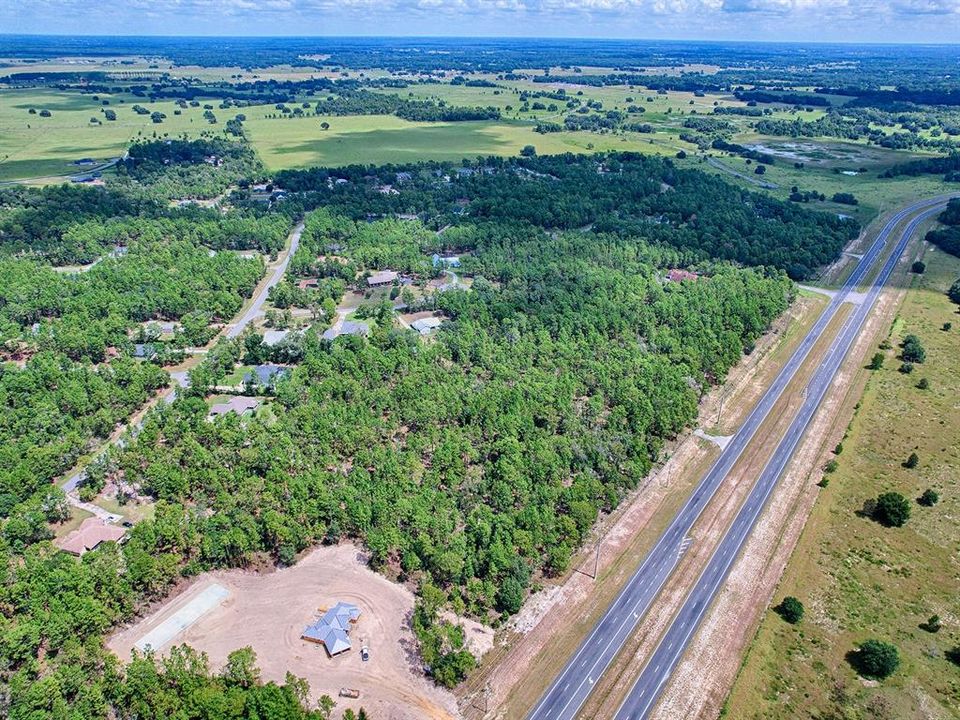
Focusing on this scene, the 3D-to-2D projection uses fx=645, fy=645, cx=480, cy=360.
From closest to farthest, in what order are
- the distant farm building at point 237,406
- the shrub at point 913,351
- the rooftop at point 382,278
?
the distant farm building at point 237,406 → the shrub at point 913,351 → the rooftop at point 382,278

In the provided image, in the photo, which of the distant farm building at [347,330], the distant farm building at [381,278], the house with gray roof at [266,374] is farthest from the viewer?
the distant farm building at [381,278]

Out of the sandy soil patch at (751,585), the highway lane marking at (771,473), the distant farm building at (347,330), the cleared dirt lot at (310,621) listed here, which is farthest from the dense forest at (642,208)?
the cleared dirt lot at (310,621)

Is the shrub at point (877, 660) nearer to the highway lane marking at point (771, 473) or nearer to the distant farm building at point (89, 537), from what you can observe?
the highway lane marking at point (771, 473)

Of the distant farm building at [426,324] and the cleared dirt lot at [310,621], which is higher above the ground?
the distant farm building at [426,324]

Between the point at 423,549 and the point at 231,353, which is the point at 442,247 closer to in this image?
the point at 231,353

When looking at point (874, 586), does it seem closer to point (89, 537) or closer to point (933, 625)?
point (933, 625)

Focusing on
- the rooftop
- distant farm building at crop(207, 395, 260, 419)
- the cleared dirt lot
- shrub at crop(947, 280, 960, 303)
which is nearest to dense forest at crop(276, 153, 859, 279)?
shrub at crop(947, 280, 960, 303)

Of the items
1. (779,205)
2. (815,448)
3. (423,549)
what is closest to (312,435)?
(423,549)

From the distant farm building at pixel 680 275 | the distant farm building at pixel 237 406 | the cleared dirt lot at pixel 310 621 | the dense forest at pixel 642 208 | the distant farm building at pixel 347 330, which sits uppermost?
the dense forest at pixel 642 208

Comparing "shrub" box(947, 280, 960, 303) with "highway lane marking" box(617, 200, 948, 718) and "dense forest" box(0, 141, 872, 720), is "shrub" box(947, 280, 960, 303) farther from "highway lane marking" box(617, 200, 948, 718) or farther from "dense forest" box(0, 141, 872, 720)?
"dense forest" box(0, 141, 872, 720)
